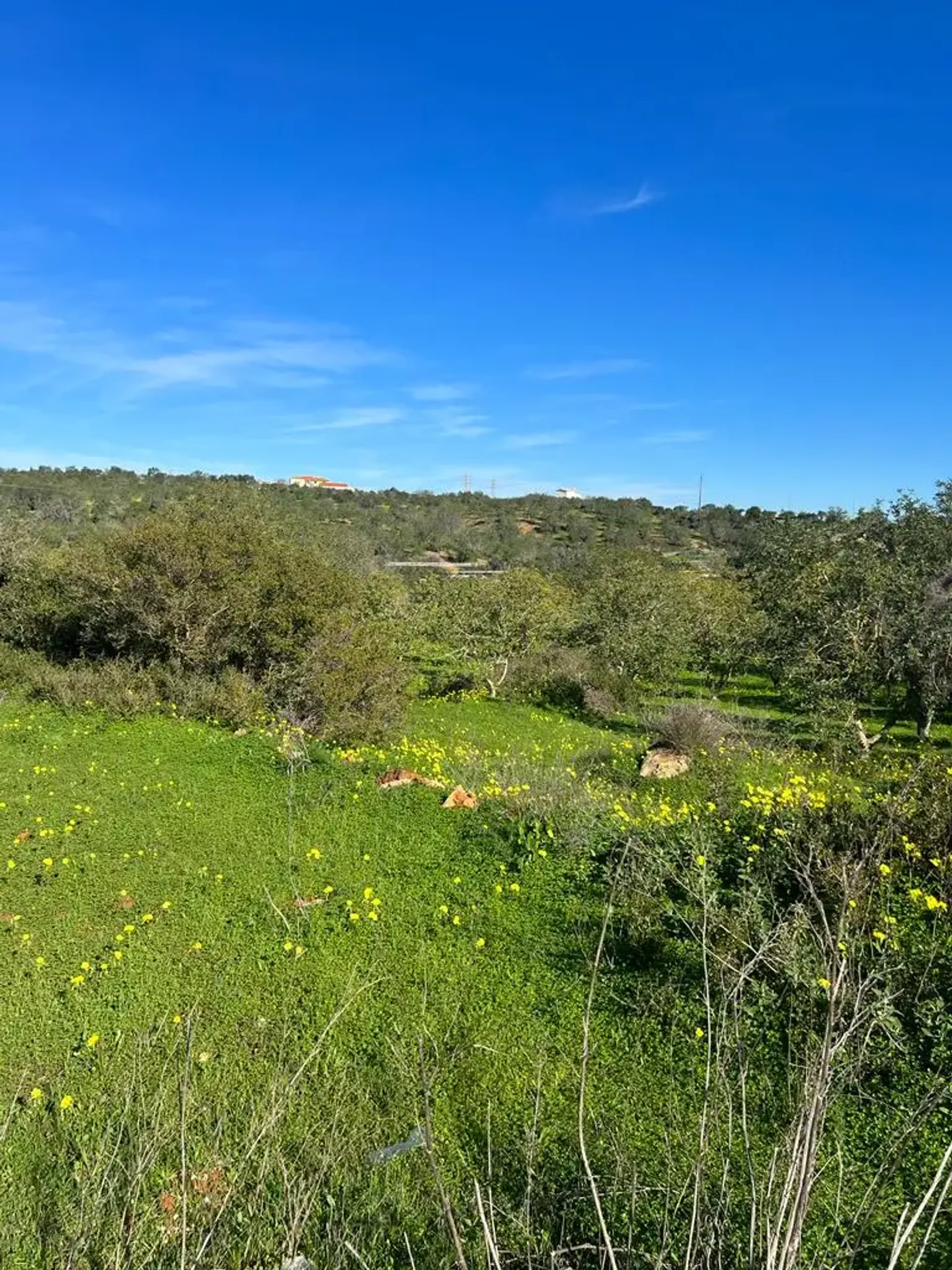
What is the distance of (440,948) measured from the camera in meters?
5.96

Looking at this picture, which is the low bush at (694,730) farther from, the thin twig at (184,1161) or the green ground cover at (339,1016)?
the thin twig at (184,1161)

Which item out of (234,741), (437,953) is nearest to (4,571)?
(234,741)

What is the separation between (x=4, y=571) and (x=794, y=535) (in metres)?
23.9

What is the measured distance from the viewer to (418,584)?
27.3 metres

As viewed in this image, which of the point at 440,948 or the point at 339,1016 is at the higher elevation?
the point at 339,1016

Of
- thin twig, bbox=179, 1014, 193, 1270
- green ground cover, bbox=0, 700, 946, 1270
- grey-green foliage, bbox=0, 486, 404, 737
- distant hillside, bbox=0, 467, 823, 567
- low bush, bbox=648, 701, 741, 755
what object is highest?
distant hillside, bbox=0, 467, 823, 567

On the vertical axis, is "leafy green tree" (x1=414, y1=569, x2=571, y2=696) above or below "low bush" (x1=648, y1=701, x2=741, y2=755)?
above

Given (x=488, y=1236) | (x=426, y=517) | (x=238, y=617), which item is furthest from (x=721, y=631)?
(x=426, y=517)

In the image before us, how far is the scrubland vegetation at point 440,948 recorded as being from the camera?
116 inches

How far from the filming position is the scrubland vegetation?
9.71 ft

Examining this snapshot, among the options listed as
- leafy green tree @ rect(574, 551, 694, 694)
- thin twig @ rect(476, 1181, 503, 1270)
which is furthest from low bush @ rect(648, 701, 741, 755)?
thin twig @ rect(476, 1181, 503, 1270)

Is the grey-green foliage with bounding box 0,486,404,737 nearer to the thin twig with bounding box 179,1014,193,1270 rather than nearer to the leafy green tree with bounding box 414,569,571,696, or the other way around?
the leafy green tree with bounding box 414,569,571,696

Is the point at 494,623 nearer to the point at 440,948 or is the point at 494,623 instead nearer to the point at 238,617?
the point at 238,617

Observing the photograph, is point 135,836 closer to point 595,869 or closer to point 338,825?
point 338,825
